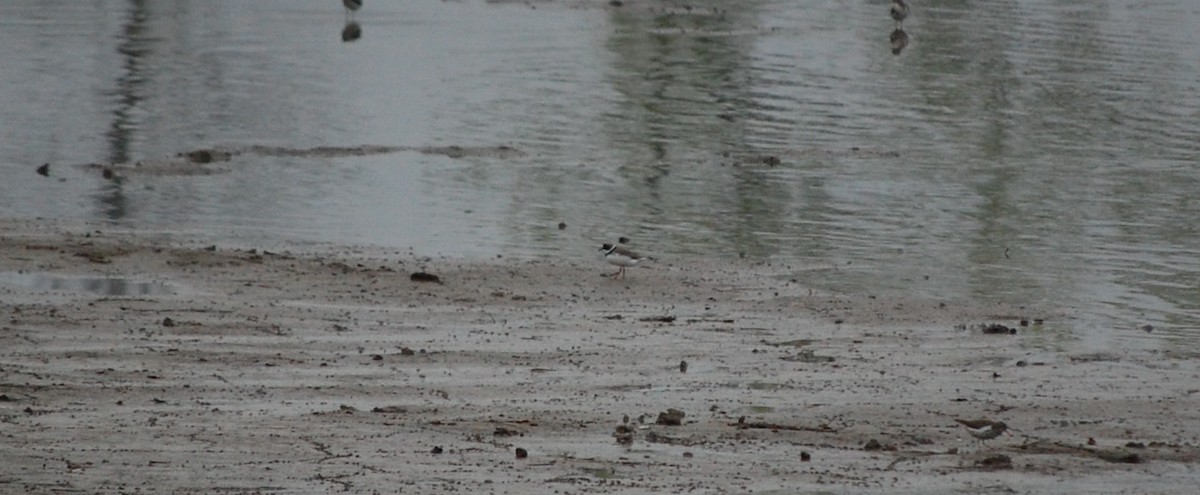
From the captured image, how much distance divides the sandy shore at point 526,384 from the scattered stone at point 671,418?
3 cm

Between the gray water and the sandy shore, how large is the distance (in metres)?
1.07

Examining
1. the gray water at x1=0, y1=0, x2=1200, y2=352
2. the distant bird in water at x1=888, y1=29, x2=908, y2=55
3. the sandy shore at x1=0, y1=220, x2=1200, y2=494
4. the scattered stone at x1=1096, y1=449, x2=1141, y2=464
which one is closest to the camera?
the sandy shore at x1=0, y1=220, x2=1200, y2=494

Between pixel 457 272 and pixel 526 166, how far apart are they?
19.1 ft

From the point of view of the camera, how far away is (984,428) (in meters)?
9.08

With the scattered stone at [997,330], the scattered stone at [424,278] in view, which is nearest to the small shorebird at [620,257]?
the scattered stone at [424,278]

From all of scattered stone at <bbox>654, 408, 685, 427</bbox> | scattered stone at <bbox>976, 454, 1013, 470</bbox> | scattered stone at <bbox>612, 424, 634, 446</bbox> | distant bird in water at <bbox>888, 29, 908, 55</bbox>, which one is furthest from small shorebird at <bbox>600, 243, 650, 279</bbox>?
distant bird in water at <bbox>888, 29, 908, 55</bbox>

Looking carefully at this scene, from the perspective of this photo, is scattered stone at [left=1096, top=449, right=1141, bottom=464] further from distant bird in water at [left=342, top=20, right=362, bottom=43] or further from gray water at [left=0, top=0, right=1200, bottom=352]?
distant bird in water at [left=342, top=20, right=362, bottom=43]

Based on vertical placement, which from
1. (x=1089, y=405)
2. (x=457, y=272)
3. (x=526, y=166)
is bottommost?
(x=526, y=166)

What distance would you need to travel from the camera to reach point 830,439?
9.19 metres

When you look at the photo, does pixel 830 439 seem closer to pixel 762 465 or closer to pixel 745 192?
pixel 762 465

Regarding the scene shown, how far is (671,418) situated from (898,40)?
88.1 ft

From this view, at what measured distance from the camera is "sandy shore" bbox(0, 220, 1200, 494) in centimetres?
852

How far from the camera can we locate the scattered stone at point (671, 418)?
9.32 meters

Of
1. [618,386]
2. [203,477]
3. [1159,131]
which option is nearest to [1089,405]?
[618,386]
